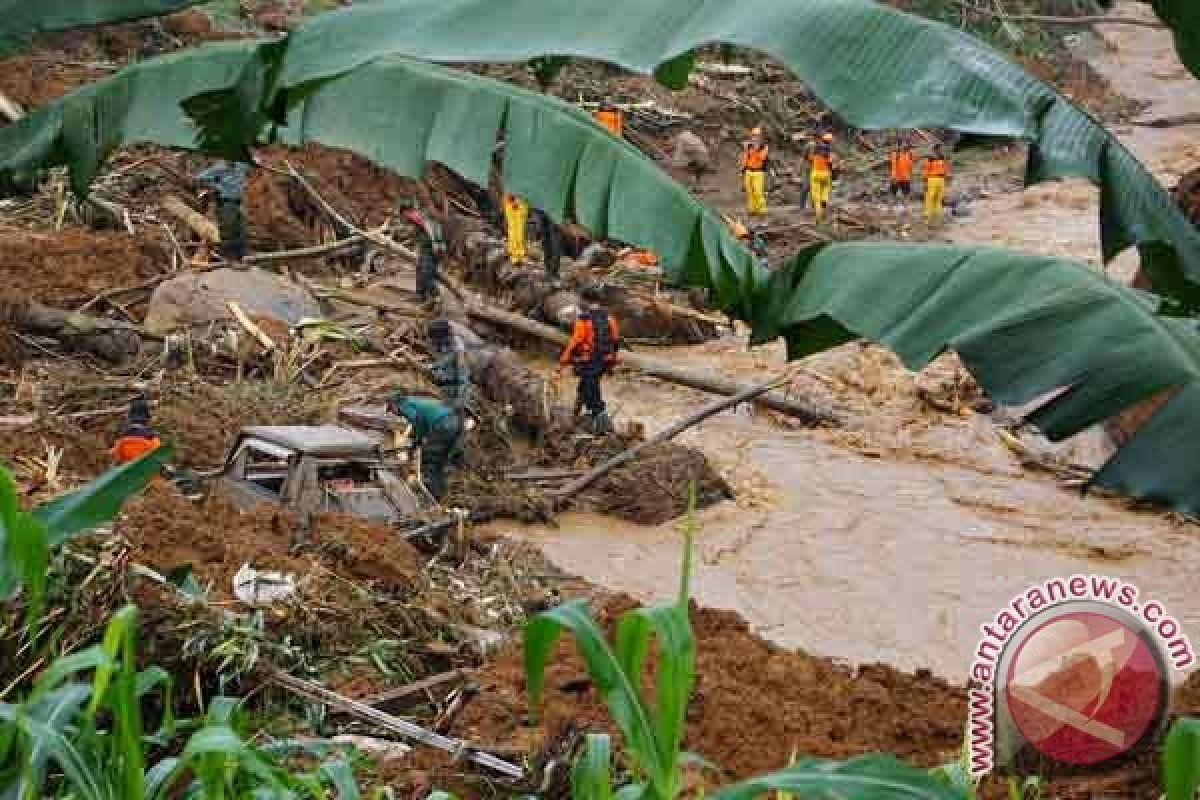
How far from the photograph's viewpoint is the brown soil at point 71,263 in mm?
14086

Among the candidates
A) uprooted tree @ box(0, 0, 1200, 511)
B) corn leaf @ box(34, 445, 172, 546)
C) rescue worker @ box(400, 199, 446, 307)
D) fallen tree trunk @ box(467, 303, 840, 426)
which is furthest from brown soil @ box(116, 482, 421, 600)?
rescue worker @ box(400, 199, 446, 307)

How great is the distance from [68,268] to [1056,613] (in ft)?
38.1

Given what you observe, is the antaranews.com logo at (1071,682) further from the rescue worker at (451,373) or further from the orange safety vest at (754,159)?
the orange safety vest at (754,159)

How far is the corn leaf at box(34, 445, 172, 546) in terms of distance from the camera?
361 centimetres

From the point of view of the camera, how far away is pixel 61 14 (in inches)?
142

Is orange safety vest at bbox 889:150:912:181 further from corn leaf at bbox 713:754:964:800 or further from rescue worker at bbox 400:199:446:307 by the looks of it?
corn leaf at bbox 713:754:964:800

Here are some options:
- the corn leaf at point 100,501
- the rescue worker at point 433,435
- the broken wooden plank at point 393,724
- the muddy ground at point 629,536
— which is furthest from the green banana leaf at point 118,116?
the rescue worker at point 433,435

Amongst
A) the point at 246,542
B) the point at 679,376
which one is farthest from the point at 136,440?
the point at 679,376

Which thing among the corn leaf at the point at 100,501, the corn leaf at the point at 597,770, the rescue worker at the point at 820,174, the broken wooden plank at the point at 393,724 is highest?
the corn leaf at the point at 100,501

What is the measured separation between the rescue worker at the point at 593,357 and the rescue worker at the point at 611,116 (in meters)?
3.14

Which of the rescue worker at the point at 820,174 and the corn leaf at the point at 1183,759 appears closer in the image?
the corn leaf at the point at 1183,759

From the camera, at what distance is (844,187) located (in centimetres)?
2577

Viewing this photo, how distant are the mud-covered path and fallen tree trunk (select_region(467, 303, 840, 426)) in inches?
6.6

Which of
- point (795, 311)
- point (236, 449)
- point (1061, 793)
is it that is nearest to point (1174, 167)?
point (236, 449)
